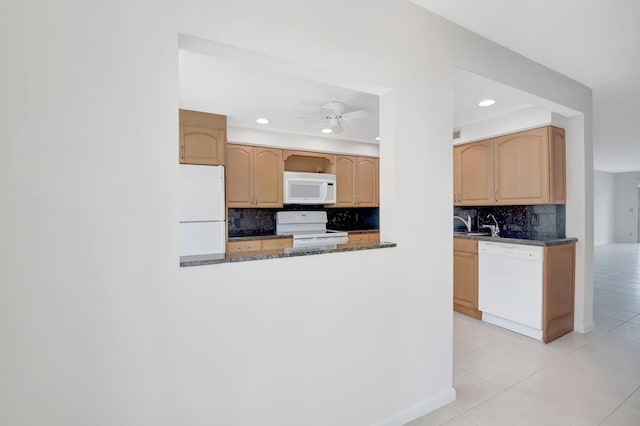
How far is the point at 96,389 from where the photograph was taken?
3.50 ft

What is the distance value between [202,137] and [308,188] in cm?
164

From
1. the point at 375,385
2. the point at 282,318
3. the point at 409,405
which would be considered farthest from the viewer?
the point at 409,405

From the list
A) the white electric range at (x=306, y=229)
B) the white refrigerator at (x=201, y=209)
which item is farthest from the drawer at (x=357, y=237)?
the white refrigerator at (x=201, y=209)

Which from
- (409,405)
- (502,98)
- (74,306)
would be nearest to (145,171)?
(74,306)

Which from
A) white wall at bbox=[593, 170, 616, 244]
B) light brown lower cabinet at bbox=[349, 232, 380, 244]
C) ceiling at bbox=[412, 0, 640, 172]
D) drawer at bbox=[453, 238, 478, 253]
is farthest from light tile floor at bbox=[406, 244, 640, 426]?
white wall at bbox=[593, 170, 616, 244]

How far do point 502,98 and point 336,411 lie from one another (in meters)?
3.03

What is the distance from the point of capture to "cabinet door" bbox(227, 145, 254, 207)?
13.1 feet

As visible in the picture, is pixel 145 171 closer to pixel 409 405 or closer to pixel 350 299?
pixel 350 299

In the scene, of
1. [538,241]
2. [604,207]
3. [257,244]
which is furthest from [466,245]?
[604,207]

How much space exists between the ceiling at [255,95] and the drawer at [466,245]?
6.00 ft

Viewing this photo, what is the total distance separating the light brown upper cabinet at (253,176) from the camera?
4016 millimetres

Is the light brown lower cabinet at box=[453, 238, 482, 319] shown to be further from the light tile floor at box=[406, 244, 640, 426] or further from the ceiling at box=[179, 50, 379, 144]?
the ceiling at box=[179, 50, 379, 144]

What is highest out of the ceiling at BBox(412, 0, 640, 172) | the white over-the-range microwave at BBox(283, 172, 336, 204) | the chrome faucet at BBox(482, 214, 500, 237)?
the ceiling at BBox(412, 0, 640, 172)

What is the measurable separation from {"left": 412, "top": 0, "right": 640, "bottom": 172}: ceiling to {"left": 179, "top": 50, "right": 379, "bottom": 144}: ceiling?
1103mm
